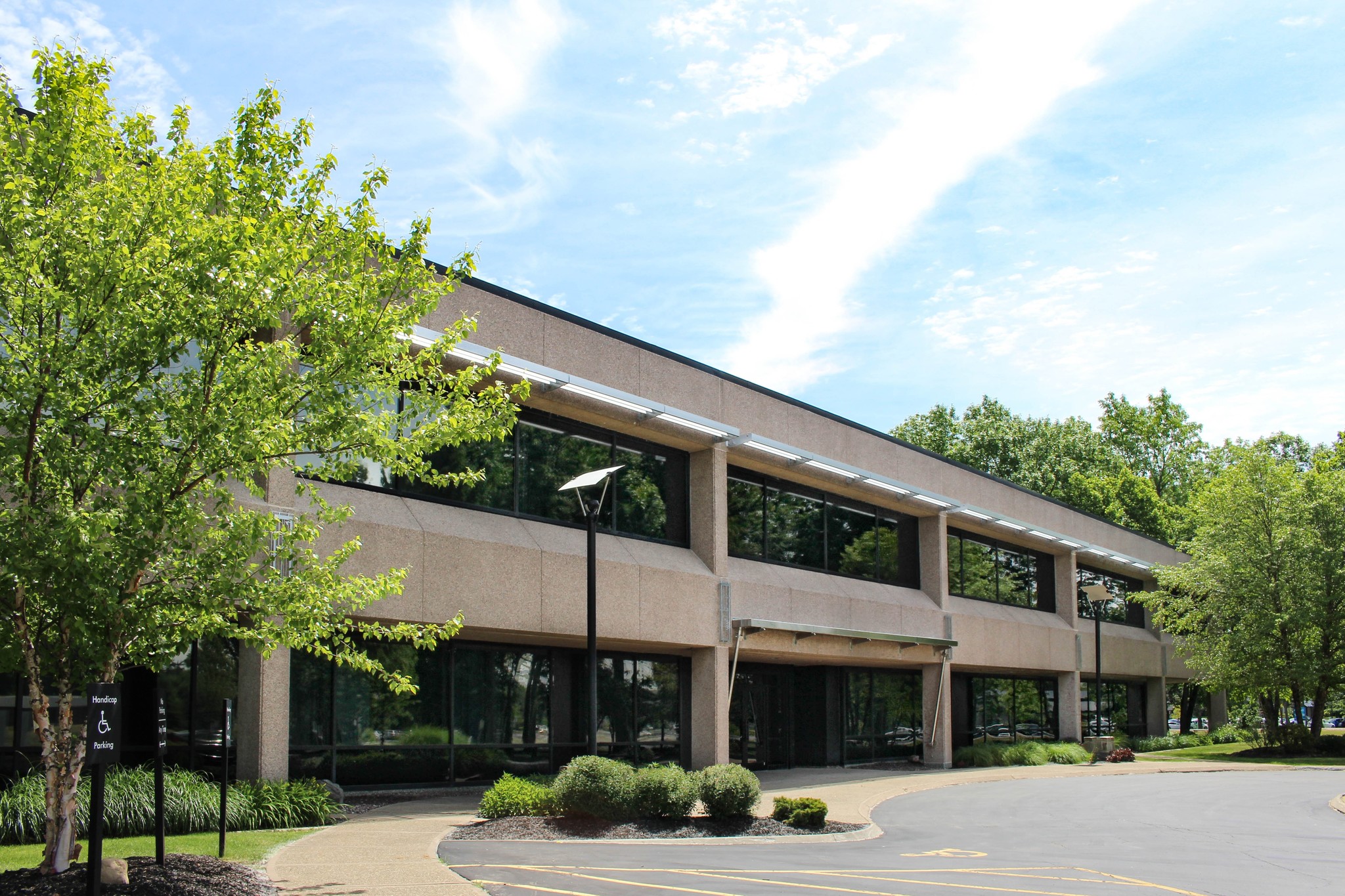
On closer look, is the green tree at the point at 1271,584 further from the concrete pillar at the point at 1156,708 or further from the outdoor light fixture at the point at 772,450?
the outdoor light fixture at the point at 772,450

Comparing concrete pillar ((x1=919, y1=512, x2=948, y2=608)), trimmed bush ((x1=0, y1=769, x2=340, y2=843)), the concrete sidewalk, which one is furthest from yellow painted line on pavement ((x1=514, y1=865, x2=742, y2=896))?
concrete pillar ((x1=919, y1=512, x2=948, y2=608))

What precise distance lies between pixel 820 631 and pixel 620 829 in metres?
11.4

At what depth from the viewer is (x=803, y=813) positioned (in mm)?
16203

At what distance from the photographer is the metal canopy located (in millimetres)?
24500

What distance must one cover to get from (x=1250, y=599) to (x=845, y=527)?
55.6 ft

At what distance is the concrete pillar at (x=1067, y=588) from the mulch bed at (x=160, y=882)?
35202 mm

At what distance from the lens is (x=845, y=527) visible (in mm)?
31000

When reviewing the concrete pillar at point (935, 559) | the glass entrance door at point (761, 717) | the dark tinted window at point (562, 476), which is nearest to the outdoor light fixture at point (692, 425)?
the dark tinted window at point (562, 476)

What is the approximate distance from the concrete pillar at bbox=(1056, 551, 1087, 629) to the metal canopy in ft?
39.3

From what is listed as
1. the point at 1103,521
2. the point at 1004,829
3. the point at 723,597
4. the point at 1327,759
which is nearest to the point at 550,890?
the point at 1004,829

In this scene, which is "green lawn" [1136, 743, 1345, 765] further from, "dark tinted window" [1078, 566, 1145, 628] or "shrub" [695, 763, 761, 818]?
"shrub" [695, 763, 761, 818]

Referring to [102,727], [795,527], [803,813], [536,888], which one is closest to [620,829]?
[803,813]

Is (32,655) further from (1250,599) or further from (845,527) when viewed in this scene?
(1250,599)

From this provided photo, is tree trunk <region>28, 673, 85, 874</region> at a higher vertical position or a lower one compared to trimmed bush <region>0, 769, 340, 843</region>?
higher
